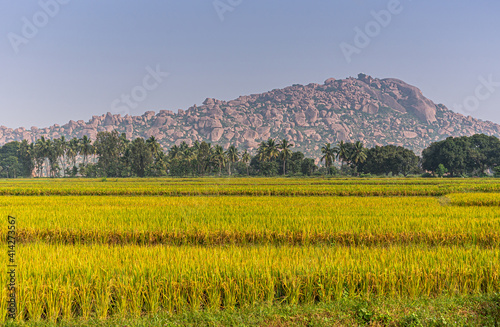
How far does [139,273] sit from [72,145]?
467 ft

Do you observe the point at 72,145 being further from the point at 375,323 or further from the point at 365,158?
the point at 375,323

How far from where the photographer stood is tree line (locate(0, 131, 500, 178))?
9444 cm

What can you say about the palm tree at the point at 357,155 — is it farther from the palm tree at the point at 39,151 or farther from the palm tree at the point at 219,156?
the palm tree at the point at 39,151

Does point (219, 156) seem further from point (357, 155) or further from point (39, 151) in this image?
point (39, 151)

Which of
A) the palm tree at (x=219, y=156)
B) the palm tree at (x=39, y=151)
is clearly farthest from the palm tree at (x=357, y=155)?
the palm tree at (x=39, y=151)

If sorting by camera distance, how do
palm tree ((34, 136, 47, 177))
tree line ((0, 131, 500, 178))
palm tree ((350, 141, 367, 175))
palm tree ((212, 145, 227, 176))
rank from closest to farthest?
tree line ((0, 131, 500, 178)) < palm tree ((350, 141, 367, 175)) < palm tree ((212, 145, 227, 176)) < palm tree ((34, 136, 47, 177))

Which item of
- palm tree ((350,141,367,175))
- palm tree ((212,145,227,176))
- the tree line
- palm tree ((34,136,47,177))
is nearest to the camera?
the tree line

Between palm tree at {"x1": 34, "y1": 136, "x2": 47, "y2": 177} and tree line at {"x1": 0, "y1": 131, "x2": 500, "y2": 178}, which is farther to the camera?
palm tree at {"x1": 34, "y1": 136, "x2": 47, "y2": 177}

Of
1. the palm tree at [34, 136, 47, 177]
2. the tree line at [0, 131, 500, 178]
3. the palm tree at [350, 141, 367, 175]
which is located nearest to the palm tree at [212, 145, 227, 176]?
the tree line at [0, 131, 500, 178]

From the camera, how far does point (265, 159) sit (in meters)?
112

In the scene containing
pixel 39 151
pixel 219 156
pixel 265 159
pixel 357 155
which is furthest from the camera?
pixel 39 151

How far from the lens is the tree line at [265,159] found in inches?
3718

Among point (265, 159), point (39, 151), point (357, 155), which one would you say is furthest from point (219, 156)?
point (39, 151)

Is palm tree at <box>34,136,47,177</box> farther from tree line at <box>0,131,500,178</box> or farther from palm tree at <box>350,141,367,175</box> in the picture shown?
palm tree at <box>350,141,367,175</box>
